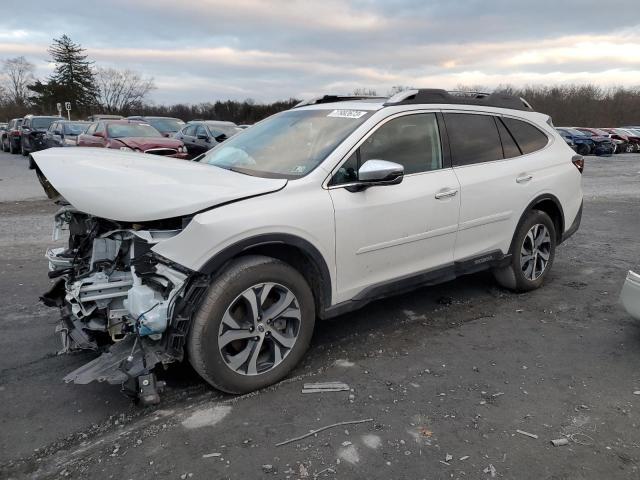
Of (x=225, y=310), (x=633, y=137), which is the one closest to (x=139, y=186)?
(x=225, y=310)

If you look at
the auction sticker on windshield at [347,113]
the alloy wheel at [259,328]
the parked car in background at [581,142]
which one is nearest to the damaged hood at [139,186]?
the alloy wheel at [259,328]

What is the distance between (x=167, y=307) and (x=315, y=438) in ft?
3.56

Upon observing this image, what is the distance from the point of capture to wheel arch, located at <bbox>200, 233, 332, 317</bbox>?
2.88 meters

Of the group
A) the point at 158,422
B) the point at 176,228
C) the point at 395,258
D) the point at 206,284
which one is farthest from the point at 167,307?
the point at 395,258

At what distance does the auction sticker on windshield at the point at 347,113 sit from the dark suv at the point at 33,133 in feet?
69.9

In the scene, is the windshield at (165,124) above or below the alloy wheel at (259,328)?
above

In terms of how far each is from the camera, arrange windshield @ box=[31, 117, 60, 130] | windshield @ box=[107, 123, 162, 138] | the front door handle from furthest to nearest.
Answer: windshield @ box=[31, 117, 60, 130], windshield @ box=[107, 123, 162, 138], the front door handle

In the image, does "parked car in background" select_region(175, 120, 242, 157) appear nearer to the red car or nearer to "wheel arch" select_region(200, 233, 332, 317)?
the red car

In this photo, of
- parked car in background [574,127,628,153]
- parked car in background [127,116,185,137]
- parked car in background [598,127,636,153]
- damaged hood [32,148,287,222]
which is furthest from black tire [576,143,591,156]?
damaged hood [32,148,287,222]

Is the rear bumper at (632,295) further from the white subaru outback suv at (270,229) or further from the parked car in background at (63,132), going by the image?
the parked car in background at (63,132)

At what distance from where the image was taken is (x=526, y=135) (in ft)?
16.0

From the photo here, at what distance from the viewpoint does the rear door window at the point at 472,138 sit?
4.15m

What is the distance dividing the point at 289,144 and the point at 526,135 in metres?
2.48

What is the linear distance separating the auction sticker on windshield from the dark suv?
2130 centimetres
